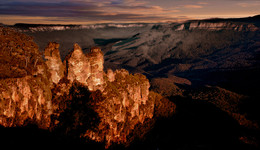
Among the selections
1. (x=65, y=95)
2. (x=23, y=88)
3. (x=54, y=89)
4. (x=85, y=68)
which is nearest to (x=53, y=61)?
(x=54, y=89)

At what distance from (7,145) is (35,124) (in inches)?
264

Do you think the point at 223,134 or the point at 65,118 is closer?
the point at 65,118

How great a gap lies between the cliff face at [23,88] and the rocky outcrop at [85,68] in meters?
5.99

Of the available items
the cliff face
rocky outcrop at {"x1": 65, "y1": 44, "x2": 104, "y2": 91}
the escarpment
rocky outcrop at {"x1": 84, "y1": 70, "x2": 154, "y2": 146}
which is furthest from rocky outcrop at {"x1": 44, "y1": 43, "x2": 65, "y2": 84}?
rocky outcrop at {"x1": 84, "y1": 70, "x2": 154, "y2": 146}

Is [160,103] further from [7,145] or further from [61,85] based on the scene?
[7,145]

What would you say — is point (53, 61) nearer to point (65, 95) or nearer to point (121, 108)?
point (65, 95)

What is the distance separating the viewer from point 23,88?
3378cm

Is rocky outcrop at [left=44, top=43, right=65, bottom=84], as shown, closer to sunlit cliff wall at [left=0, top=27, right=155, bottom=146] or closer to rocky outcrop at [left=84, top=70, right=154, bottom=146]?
sunlit cliff wall at [left=0, top=27, right=155, bottom=146]

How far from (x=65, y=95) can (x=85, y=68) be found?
7.99 meters

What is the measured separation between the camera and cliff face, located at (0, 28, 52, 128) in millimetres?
31594

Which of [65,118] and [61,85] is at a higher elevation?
[61,85]

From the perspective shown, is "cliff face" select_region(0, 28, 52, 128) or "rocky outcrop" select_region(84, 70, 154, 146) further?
"rocky outcrop" select_region(84, 70, 154, 146)

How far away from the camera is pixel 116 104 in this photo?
168 feet

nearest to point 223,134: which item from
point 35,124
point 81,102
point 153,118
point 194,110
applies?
point 194,110
